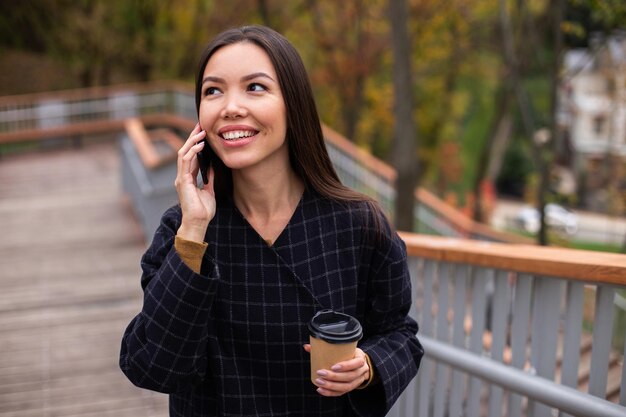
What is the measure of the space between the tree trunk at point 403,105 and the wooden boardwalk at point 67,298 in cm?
331

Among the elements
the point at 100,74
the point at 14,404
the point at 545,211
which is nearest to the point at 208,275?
the point at 14,404

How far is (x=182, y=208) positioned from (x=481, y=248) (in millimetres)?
1331

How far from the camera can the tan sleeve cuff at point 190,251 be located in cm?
155

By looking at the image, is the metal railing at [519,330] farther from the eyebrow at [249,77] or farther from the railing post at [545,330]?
Result: the eyebrow at [249,77]

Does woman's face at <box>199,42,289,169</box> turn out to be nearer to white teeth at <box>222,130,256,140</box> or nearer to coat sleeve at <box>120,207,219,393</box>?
white teeth at <box>222,130,256,140</box>

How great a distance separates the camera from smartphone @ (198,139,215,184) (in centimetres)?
173

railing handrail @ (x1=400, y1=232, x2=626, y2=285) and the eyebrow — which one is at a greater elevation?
the eyebrow

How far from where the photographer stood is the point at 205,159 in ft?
5.76

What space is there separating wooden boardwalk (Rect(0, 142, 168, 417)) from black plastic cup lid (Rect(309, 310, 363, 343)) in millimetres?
3021

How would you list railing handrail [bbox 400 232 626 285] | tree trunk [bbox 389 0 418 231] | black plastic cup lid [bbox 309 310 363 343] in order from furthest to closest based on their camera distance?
1. tree trunk [bbox 389 0 418 231]
2. railing handrail [bbox 400 232 626 285]
3. black plastic cup lid [bbox 309 310 363 343]

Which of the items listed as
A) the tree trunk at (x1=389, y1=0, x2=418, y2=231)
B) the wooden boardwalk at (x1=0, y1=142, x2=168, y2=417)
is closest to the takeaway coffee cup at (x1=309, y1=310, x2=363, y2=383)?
the wooden boardwalk at (x1=0, y1=142, x2=168, y2=417)

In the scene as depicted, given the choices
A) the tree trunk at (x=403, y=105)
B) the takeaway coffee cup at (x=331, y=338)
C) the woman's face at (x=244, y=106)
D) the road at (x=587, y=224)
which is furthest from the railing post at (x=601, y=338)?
the road at (x=587, y=224)

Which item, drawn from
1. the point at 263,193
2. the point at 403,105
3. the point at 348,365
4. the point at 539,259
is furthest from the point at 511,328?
the point at 403,105

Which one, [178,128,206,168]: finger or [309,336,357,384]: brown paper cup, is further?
[178,128,206,168]: finger
